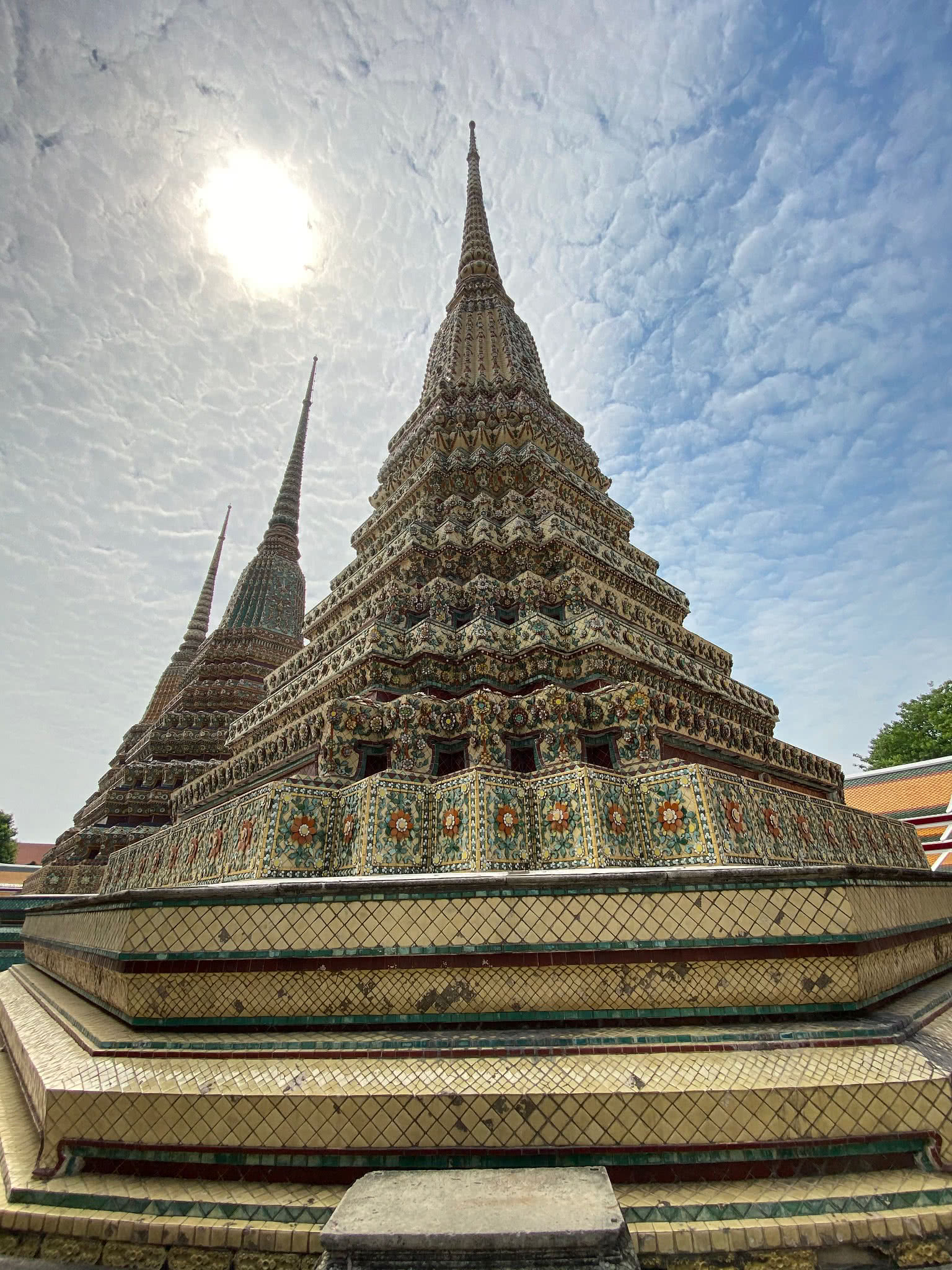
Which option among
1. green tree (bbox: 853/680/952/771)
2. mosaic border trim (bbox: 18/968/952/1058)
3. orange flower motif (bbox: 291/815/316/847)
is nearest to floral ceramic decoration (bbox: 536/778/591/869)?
orange flower motif (bbox: 291/815/316/847)

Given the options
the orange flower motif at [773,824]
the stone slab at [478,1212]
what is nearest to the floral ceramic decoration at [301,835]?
the stone slab at [478,1212]

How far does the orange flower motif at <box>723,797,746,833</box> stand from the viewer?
18.5ft

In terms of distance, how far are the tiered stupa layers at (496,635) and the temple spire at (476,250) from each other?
470cm

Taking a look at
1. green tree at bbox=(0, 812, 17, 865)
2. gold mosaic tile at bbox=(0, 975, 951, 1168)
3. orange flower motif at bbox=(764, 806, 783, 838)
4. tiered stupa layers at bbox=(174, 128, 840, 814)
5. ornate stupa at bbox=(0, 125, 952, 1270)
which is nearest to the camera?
ornate stupa at bbox=(0, 125, 952, 1270)

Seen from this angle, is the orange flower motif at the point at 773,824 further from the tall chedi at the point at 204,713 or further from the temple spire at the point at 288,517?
the temple spire at the point at 288,517

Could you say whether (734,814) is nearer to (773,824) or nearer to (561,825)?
(773,824)

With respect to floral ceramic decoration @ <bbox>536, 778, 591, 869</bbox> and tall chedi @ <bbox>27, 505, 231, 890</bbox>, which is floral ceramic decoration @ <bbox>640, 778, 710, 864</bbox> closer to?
floral ceramic decoration @ <bbox>536, 778, 591, 869</bbox>

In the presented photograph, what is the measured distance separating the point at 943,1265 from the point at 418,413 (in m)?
14.2

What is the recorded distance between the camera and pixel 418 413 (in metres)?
13.8

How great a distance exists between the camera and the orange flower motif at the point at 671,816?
18.4 ft

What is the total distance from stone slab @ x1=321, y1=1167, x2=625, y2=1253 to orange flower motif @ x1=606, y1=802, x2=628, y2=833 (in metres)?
3.73

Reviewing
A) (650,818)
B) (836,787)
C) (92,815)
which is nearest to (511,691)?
(650,818)

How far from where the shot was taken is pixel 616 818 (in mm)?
5746

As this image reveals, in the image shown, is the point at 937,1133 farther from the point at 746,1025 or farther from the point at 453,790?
the point at 453,790
